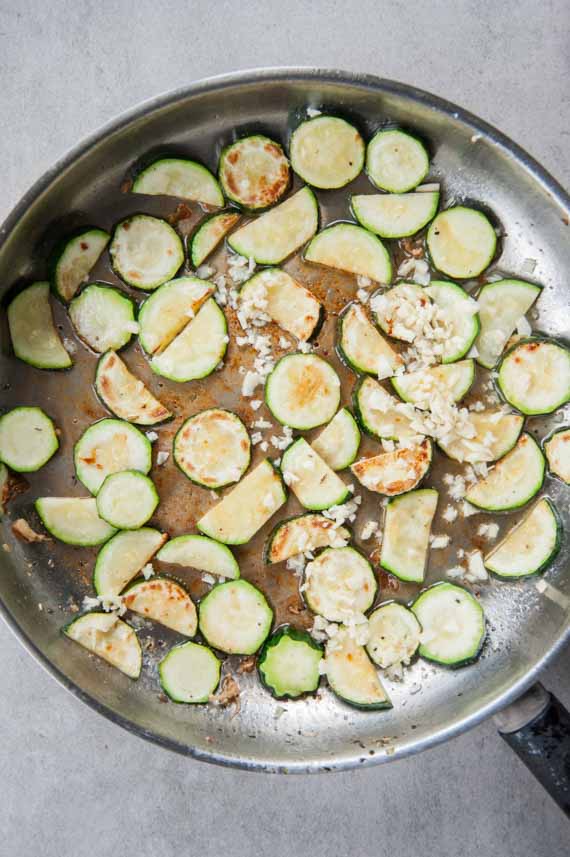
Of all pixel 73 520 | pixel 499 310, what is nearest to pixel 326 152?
pixel 499 310

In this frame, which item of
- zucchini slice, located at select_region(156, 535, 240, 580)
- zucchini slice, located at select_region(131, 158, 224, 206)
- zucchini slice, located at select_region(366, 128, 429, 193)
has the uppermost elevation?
zucchini slice, located at select_region(366, 128, 429, 193)

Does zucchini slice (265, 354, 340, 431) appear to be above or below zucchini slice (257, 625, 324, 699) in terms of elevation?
above

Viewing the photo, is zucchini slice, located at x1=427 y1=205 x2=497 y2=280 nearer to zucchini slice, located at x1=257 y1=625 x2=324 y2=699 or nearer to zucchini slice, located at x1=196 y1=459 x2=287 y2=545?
zucchini slice, located at x1=196 y1=459 x2=287 y2=545

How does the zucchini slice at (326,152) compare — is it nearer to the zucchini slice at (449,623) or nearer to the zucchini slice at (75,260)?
the zucchini slice at (75,260)

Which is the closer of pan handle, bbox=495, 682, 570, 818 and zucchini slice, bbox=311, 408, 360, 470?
pan handle, bbox=495, 682, 570, 818

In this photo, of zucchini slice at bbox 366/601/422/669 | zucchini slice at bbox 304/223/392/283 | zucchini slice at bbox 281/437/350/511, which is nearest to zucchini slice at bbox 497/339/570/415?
zucchini slice at bbox 304/223/392/283

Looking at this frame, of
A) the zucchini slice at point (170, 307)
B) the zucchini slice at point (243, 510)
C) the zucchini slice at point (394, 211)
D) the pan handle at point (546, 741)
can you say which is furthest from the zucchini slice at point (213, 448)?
the pan handle at point (546, 741)
